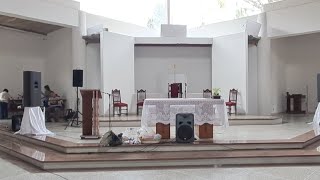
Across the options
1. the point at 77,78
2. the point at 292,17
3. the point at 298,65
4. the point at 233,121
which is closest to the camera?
the point at 77,78

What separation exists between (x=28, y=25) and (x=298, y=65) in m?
9.42

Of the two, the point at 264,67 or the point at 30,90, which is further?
the point at 264,67

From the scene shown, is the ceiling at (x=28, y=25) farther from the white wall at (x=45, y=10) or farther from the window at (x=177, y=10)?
the window at (x=177, y=10)

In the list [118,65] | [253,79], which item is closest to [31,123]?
[118,65]

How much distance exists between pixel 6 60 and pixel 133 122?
541 centimetres

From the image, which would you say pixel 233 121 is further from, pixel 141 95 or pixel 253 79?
pixel 141 95

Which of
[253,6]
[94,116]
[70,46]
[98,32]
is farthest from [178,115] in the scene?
[253,6]

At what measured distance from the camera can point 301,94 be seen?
10164 millimetres

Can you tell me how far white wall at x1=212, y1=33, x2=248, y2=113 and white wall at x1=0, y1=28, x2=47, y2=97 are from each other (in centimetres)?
613

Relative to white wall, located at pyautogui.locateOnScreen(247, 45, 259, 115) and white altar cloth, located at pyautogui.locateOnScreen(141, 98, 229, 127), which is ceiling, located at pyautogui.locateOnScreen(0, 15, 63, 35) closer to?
white altar cloth, located at pyautogui.locateOnScreen(141, 98, 229, 127)

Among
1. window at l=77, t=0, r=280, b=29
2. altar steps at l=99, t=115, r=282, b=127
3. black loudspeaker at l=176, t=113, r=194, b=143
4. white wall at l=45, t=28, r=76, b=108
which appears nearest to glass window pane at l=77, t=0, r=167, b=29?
window at l=77, t=0, r=280, b=29

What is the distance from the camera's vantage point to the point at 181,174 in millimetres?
3803

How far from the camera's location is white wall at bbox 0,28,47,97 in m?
9.73

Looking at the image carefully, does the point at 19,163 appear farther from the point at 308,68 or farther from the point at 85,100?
the point at 308,68
